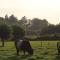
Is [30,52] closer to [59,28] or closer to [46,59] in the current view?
[46,59]

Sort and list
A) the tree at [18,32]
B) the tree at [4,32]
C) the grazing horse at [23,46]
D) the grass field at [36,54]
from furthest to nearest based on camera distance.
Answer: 1. the tree at [18,32]
2. the tree at [4,32]
3. the grazing horse at [23,46]
4. the grass field at [36,54]

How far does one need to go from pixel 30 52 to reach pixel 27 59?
6961 millimetres

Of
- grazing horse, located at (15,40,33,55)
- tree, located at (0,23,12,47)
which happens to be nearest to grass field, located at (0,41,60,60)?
grazing horse, located at (15,40,33,55)

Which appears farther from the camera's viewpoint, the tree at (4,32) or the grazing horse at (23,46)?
the tree at (4,32)

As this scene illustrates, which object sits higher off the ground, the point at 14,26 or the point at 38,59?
the point at 14,26

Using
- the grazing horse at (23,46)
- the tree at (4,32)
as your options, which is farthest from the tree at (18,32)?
the grazing horse at (23,46)

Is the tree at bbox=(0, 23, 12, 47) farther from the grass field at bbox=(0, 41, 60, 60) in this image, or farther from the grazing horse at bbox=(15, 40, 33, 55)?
the grazing horse at bbox=(15, 40, 33, 55)

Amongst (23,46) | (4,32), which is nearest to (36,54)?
(23,46)

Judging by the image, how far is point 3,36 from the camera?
69.2m

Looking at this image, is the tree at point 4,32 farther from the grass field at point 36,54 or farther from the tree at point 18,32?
the grass field at point 36,54

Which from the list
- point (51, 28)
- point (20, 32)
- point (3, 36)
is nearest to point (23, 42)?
point (3, 36)

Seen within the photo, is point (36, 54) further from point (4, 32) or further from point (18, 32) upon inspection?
point (18, 32)

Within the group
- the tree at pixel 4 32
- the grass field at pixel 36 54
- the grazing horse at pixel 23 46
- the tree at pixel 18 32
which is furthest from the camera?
the tree at pixel 18 32

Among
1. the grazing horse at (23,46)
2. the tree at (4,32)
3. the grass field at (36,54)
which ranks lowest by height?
the grass field at (36,54)
